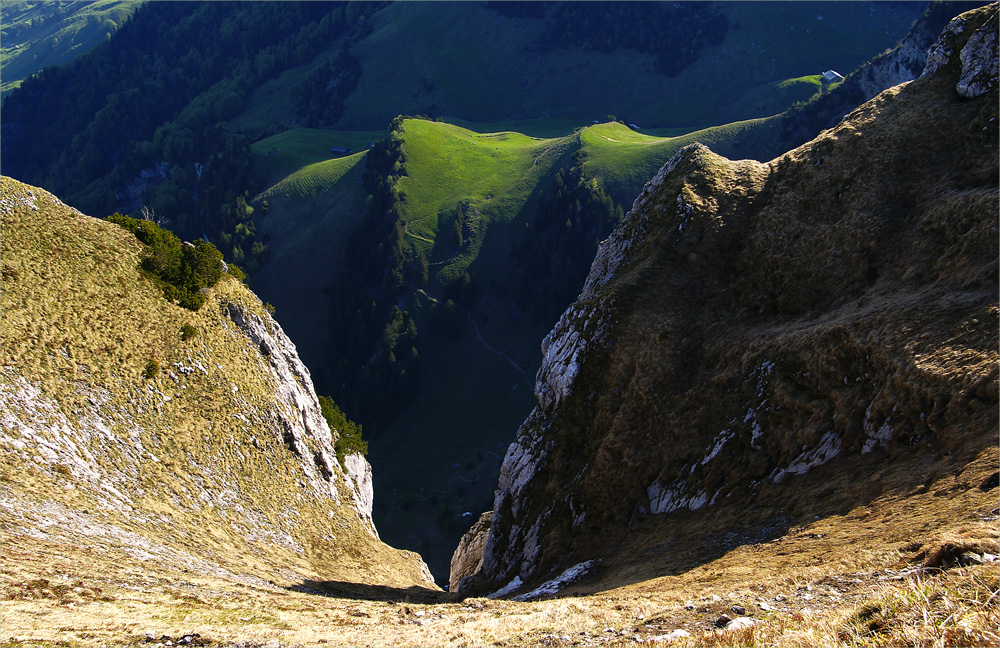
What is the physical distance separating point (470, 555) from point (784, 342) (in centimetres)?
3785

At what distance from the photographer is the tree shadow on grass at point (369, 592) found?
3616 centimetres

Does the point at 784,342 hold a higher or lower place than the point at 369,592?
higher

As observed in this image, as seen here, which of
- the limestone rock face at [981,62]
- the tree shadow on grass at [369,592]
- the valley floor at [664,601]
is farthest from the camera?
the limestone rock face at [981,62]

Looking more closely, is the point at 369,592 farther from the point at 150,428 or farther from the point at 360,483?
the point at 360,483

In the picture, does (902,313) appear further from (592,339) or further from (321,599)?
(321,599)

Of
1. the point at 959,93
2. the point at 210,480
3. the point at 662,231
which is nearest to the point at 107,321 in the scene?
the point at 210,480

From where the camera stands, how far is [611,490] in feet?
124

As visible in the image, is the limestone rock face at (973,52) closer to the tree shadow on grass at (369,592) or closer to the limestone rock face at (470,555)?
the tree shadow on grass at (369,592)

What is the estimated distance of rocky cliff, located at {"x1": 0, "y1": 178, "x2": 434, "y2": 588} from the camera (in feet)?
110

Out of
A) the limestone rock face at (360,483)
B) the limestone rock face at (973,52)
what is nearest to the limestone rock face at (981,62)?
the limestone rock face at (973,52)

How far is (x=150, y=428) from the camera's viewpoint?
42.0 m

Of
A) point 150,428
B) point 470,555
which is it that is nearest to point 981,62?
point 470,555

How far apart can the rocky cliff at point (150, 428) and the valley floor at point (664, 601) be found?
4.68 metres

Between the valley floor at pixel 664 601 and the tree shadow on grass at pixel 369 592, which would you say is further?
the tree shadow on grass at pixel 369 592
